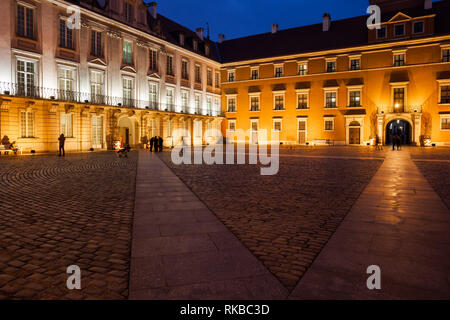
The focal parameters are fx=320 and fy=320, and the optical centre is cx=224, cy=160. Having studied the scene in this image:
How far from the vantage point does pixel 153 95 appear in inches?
1369

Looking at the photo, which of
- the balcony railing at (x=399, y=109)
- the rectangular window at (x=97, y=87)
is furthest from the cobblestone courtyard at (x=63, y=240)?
the balcony railing at (x=399, y=109)

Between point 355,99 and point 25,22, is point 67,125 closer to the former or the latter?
point 25,22

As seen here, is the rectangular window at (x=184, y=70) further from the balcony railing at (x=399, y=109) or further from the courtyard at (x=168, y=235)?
the courtyard at (x=168, y=235)

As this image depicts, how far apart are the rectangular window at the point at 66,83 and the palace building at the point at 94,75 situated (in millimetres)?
77

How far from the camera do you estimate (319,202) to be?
282 inches

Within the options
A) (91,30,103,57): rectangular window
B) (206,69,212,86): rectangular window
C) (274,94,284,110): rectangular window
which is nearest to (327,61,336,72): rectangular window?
(274,94,284,110): rectangular window

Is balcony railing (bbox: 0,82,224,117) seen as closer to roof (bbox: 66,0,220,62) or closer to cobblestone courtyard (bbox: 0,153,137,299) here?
roof (bbox: 66,0,220,62)

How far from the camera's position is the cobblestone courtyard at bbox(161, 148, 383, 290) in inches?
158

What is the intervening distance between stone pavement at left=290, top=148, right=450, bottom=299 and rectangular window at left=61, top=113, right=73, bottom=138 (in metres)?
24.6

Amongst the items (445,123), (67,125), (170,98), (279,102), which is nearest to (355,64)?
(279,102)

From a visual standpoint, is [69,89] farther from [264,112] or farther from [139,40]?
[264,112]

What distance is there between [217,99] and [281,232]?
42.3 m

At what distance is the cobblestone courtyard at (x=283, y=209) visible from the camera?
4020mm
